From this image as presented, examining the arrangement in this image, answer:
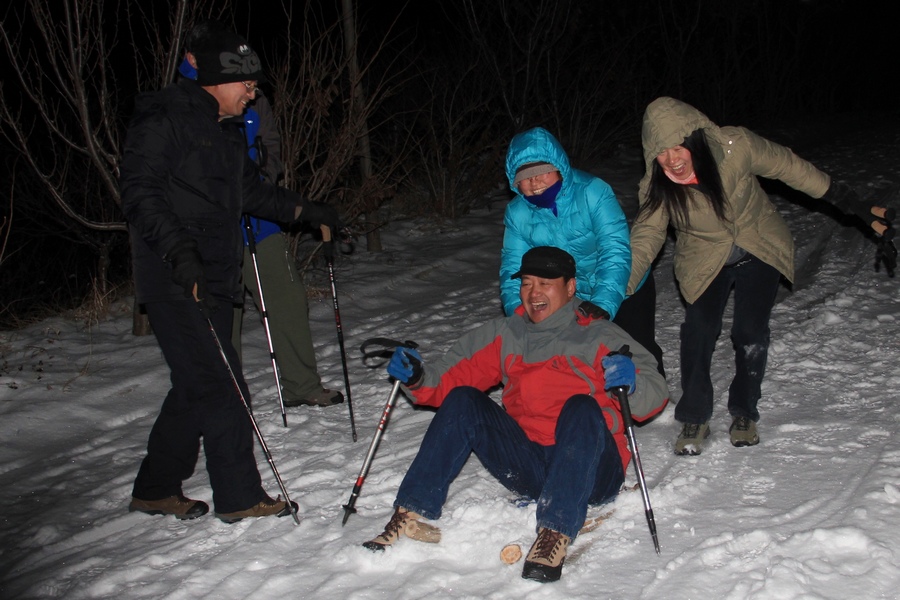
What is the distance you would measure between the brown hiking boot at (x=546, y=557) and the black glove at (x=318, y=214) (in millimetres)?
2271

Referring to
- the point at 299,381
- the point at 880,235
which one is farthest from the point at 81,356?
the point at 880,235

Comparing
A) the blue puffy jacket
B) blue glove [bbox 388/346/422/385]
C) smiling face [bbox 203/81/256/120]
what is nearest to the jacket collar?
the blue puffy jacket

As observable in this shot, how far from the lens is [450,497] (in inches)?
151

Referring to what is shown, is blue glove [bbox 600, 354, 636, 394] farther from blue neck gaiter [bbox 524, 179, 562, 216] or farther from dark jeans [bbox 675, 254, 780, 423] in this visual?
blue neck gaiter [bbox 524, 179, 562, 216]

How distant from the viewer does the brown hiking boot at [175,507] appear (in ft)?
12.8

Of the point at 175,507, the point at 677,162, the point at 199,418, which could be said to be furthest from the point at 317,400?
the point at 677,162

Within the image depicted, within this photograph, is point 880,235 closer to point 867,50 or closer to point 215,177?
point 215,177

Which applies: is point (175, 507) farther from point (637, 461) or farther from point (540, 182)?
point (540, 182)

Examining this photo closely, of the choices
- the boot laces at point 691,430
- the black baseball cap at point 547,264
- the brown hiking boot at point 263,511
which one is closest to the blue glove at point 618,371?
the black baseball cap at point 547,264

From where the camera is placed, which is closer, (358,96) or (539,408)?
(539,408)

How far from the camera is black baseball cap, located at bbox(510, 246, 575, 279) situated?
361cm

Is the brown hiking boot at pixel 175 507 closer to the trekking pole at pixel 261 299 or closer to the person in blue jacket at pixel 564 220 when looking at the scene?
the trekking pole at pixel 261 299

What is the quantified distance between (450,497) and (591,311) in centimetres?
111

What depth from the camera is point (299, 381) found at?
521 centimetres
